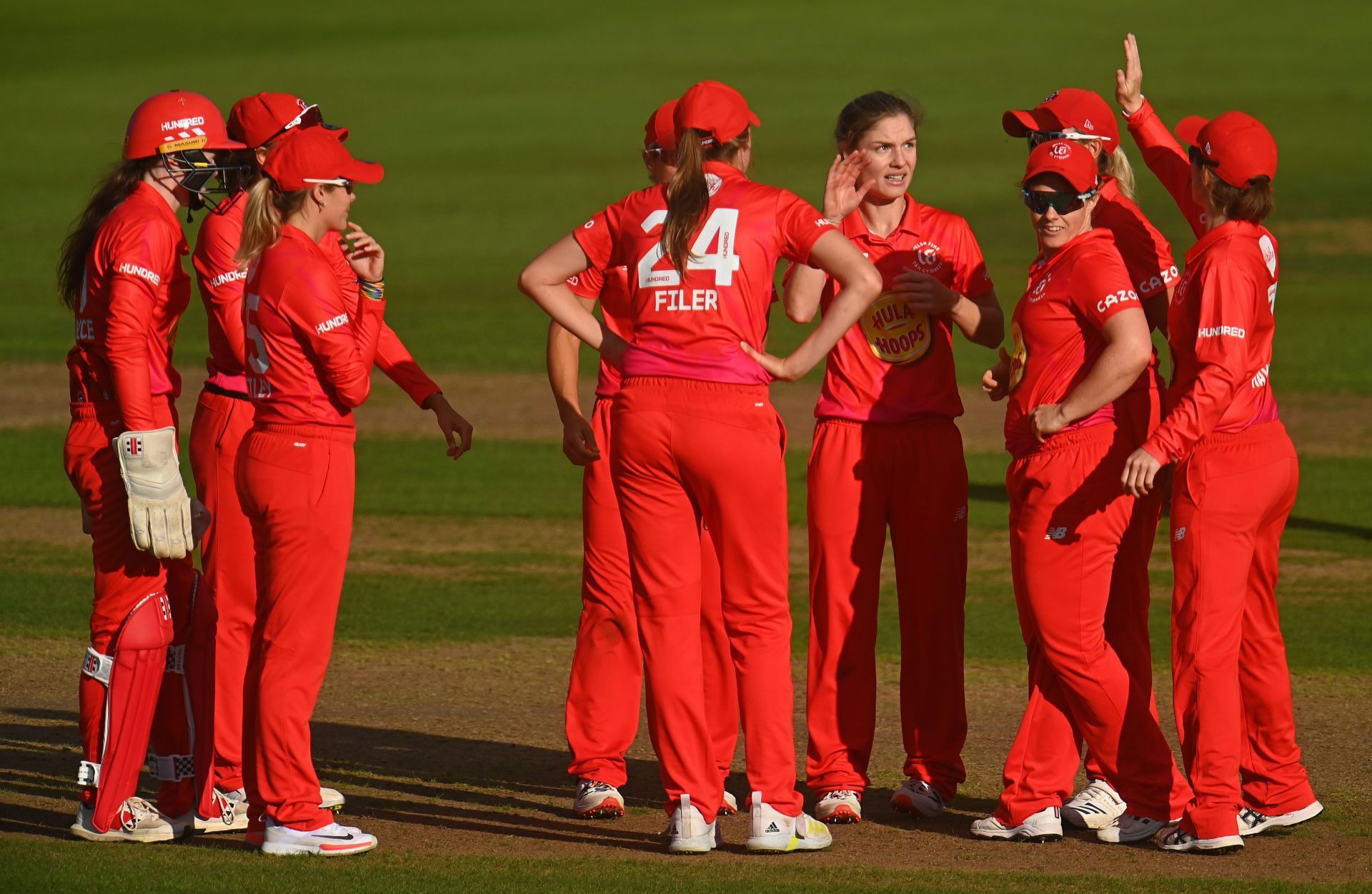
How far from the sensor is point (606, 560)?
280 inches

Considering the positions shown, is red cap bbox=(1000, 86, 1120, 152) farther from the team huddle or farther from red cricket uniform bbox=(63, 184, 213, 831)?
red cricket uniform bbox=(63, 184, 213, 831)

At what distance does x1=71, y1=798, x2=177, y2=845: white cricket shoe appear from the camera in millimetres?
6320

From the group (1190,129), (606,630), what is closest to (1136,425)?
(1190,129)

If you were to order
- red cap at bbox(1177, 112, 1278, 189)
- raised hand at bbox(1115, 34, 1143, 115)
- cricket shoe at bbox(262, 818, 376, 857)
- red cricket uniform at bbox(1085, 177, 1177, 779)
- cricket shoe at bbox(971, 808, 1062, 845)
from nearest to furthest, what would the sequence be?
cricket shoe at bbox(262, 818, 376, 857) → red cap at bbox(1177, 112, 1278, 189) → cricket shoe at bbox(971, 808, 1062, 845) → red cricket uniform at bbox(1085, 177, 1177, 779) → raised hand at bbox(1115, 34, 1143, 115)

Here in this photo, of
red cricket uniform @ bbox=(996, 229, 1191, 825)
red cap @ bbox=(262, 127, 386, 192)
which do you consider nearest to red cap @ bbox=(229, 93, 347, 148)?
red cap @ bbox=(262, 127, 386, 192)

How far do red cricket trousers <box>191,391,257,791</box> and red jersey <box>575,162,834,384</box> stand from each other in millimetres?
→ 1629

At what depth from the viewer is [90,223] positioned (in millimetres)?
6410

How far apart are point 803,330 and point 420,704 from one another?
1700 cm

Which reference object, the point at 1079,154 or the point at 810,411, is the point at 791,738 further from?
the point at 810,411

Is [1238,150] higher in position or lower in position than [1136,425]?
higher

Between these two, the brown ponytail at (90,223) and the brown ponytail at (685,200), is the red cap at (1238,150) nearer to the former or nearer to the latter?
the brown ponytail at (685,200)

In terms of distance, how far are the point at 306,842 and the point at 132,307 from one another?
1.82 m

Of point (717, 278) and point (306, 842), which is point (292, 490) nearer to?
point (306, 842)

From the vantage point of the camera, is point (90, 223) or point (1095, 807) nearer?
point (90, 223)
